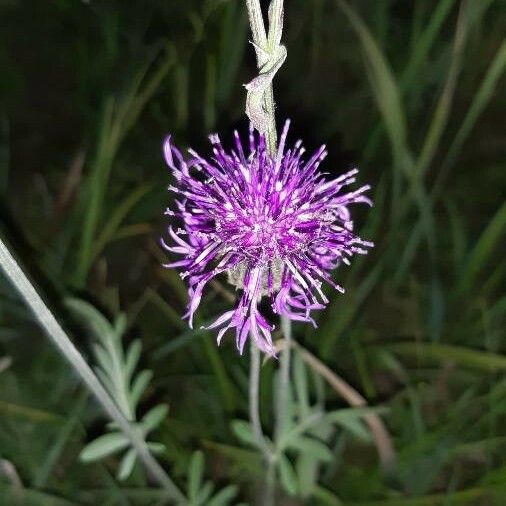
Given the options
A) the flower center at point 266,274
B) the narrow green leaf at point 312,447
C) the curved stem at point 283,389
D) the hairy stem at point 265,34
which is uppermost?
the hairy stem at point 265,34

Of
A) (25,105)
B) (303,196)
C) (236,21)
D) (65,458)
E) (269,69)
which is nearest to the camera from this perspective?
(269,69)

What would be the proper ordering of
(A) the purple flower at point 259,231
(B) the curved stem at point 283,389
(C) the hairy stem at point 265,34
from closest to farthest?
(C) the hairy stem at point 265,34
(A) the purple flower at point 259,231
(B) the curved stem at point 283,389

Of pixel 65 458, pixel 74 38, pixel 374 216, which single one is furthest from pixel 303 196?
pixel 74 38

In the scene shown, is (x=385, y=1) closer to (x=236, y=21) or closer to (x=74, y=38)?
(x=236, y=21)

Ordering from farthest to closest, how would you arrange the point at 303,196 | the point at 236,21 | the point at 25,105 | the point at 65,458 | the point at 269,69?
the point at 25,105 < the point at 236,21 < the point at 65,458 < the point at 303,196 < the point at 269,69

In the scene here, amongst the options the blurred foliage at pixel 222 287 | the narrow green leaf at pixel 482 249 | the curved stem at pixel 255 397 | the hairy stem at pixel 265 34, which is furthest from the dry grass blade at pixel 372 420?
the hairy stem at pixel 265 34

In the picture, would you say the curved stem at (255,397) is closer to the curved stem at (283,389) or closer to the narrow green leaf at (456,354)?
the curved stem at (283,389)
